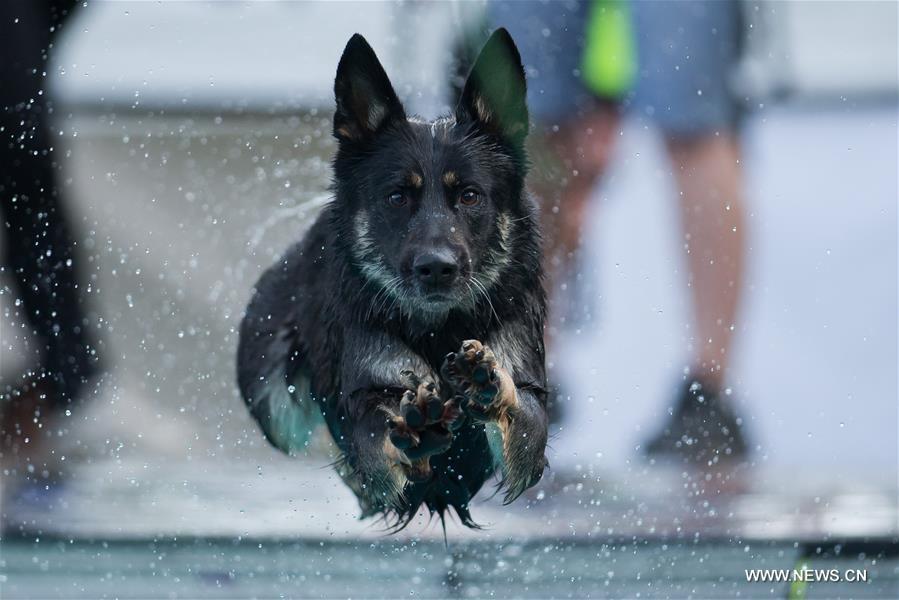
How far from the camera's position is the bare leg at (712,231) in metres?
5.12

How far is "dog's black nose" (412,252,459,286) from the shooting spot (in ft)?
9.55

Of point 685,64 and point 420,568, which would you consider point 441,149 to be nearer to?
point 420,568

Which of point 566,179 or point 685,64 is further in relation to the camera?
point 685,64

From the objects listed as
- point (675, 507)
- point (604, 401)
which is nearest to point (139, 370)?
point (604, 401)

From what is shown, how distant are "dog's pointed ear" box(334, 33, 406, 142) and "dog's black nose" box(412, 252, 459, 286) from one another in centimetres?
43

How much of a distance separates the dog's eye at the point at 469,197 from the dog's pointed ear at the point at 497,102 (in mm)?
194

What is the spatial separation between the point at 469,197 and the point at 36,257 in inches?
97.0

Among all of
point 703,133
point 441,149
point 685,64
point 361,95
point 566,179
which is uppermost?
point 361,95

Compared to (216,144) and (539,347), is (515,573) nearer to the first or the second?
(539,347)

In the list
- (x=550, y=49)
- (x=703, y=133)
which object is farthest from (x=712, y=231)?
(x=550, y=49)

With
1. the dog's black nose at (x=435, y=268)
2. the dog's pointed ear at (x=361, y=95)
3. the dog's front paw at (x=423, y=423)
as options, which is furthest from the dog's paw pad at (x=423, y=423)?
the dog's pointed ear at (x=361, y=95)

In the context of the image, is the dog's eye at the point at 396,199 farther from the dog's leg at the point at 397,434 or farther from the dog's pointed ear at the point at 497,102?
the dog's leg at the point at 397,434

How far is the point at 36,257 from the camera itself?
4.91 m

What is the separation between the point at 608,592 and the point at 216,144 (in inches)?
105
